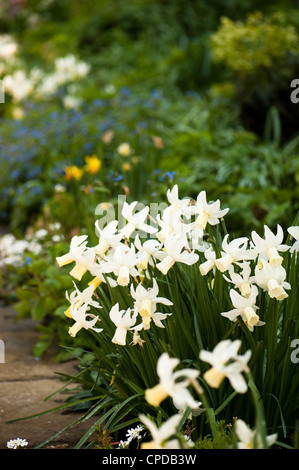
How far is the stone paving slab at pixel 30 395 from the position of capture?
1.94m

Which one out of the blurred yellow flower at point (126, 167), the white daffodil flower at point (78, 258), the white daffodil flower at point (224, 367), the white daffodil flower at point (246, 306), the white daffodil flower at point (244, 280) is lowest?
the white daffodil flower at point (224, 367)

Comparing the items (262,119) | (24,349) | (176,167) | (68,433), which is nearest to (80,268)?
(68,433)

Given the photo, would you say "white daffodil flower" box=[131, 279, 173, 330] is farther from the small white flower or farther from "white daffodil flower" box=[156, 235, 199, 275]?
the small white flower

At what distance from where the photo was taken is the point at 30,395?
7.30 feet

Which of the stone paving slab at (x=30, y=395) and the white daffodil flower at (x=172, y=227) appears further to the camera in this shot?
the stone paving slab at (x=30, y=395)

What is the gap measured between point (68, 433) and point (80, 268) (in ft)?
2.16


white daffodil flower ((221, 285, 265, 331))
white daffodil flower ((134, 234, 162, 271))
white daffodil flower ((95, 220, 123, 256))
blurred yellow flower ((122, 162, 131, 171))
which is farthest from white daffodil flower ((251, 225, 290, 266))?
blurred yellow flower ((122, 162, 131, 171))

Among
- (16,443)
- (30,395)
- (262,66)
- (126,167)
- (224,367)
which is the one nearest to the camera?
(224,367)

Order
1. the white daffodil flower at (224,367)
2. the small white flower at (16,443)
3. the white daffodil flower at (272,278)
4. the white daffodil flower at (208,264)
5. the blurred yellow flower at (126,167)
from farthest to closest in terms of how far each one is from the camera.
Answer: the blurred yellow flower at (126,167) → the small white flower at (16,443) → the white daffodil flower at (208,264) → the white daffodil flower at (272,278) → the white daffodil flower at (224,367)

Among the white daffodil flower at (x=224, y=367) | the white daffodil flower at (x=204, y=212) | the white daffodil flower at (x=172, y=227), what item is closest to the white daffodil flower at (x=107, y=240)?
the white daffodil flower at (x=172, y=227)

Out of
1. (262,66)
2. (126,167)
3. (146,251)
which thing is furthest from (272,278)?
(262,66)

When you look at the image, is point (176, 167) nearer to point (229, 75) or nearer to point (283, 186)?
point (283, 186)

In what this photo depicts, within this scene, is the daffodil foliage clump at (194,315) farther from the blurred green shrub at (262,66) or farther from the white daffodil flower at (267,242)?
the blurred green shrub at (262,66)

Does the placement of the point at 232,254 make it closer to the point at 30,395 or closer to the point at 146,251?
the point at 146,251
